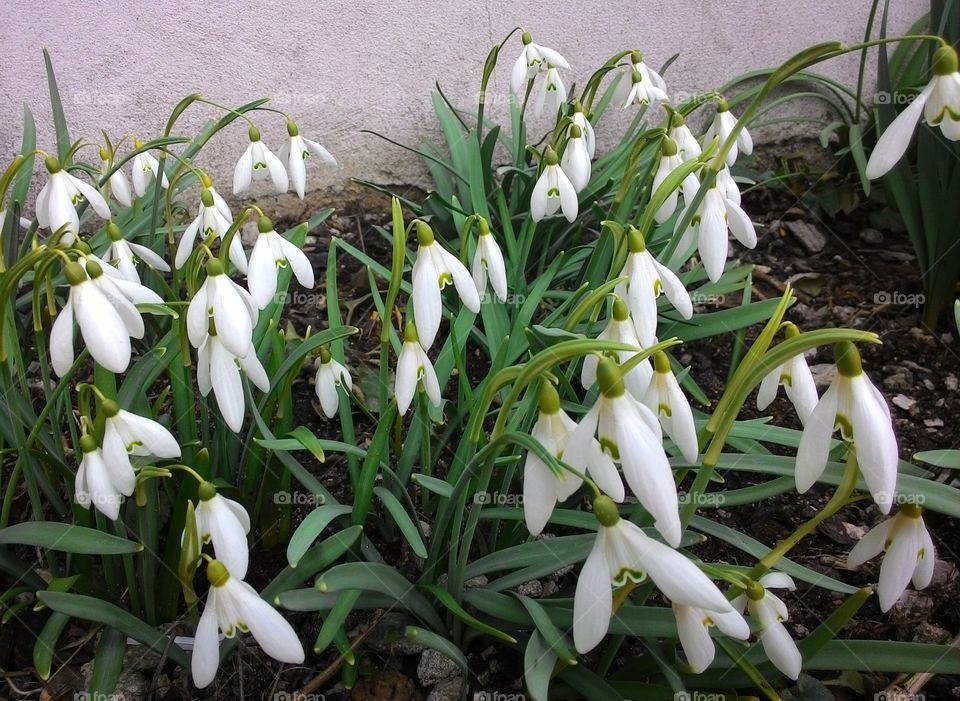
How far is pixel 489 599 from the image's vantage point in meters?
1.26

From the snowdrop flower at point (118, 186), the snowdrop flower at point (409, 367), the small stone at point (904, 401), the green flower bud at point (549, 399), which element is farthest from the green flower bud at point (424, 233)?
the small stone at point (904, 401)

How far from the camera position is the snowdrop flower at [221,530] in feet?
3.31

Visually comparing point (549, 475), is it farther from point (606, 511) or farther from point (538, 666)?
point (538, 666)

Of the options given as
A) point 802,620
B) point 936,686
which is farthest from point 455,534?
point 936,686

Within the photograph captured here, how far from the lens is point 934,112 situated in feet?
3.75

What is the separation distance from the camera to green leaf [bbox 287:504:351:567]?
3.74 feet

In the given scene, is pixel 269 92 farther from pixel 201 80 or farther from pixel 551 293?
pixel 551 293

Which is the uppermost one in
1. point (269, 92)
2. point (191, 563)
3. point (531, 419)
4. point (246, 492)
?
point (269, 92)

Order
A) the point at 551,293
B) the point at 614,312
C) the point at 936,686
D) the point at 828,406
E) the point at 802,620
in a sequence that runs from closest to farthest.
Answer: the point at 828,406 → the point at 614,312 → the point at 936,686 → the point at 802,620 → the point at 551,293

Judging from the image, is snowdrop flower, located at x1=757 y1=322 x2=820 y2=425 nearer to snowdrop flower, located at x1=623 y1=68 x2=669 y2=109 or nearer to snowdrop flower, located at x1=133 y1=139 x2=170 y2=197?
snowdrop flower, located at x1=623 y1=68 x2=669 y2=109

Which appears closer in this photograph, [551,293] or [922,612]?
[922,612]

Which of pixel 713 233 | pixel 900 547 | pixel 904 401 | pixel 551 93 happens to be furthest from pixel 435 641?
pixel 551 93

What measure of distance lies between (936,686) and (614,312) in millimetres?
935

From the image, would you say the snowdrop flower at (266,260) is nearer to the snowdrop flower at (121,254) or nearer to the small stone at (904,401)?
the snowdrop flower at (121,254)
